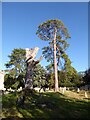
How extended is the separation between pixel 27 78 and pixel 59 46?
2432cm

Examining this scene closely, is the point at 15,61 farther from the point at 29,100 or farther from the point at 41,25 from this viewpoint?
the point at 29,100

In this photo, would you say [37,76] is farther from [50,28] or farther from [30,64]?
[30,64]

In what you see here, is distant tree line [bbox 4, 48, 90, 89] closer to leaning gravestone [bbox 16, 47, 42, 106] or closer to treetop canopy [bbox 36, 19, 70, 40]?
treetop canopy [bbox 36, 19, 70, 40]

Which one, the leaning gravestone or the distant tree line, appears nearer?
the leaning gravestone

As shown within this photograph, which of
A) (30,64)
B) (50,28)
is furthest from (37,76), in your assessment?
(30,64)

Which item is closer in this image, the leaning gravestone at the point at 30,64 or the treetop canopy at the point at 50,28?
the leaning gravestone at the point at 30,64

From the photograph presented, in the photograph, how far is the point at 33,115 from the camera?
42.6ft

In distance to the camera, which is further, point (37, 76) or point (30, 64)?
point (37, 76)

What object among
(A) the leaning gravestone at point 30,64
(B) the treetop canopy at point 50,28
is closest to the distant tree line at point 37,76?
(B) the treetop canopy at point 50,28

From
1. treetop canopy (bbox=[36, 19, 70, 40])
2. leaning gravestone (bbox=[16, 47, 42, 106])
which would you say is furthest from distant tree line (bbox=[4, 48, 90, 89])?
leaning gravestone (bbox=[16, 47, 42, 106])

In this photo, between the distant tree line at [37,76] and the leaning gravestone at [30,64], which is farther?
the distant tree line at [37,76]

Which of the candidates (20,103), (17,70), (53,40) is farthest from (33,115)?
(17,70)

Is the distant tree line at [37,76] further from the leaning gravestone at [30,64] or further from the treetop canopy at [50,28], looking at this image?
the leaning gravestone at [30,64]

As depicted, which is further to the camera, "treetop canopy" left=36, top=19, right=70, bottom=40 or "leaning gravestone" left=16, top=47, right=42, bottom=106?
"treetop canopy" left=36, top=19, right=70, bottom=40
